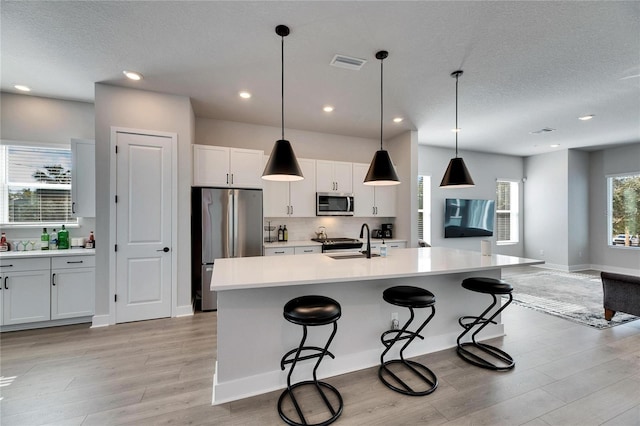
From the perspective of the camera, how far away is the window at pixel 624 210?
19.8ft

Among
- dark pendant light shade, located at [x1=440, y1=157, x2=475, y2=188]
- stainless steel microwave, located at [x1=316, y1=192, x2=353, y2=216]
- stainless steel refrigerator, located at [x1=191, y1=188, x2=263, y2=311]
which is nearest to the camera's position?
dark pendant light shade, located at [x1=440, y1=157, x2=475, y2=188]

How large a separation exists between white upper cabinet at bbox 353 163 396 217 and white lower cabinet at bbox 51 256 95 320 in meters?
4.01

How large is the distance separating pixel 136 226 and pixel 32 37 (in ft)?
6.66

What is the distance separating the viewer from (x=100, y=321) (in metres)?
3.26

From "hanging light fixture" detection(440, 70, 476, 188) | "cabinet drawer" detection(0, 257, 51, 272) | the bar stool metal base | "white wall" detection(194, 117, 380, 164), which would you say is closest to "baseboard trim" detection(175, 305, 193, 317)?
"cabinet drawer" detection(0, 257, 51, 272)

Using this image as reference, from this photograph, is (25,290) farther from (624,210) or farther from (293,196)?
(624,210)

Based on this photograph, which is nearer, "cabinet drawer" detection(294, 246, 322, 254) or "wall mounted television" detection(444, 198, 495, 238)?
"cabinet drawer" detection(294, 246, 322, 254)

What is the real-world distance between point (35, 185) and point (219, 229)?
2537 mm

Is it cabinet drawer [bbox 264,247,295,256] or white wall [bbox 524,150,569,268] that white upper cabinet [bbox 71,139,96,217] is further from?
white wall [bbox 524,150,569,268]

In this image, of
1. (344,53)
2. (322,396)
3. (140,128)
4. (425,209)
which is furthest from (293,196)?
(425,209)

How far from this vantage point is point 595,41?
2422 millimetres

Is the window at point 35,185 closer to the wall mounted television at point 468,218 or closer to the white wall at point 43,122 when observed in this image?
the white wall at point 43,122

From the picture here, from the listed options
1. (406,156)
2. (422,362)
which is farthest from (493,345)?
(406,156)

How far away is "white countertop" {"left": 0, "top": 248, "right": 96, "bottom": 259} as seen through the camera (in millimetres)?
3074
